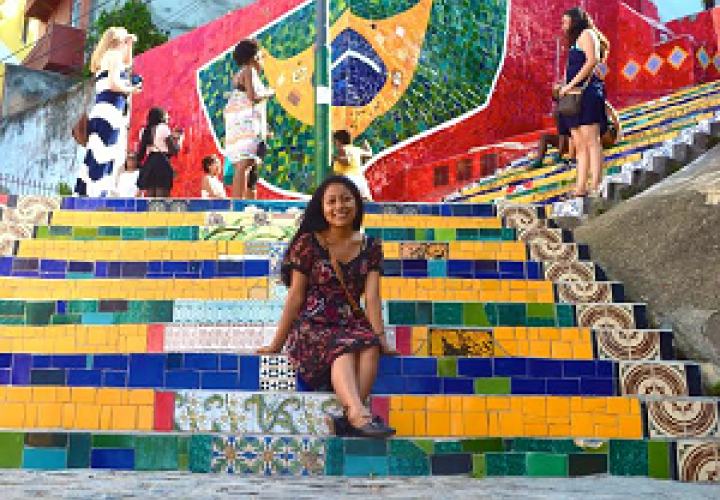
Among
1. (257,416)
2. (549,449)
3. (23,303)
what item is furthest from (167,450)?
(23,303)

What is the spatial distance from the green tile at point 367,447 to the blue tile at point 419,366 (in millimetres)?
690

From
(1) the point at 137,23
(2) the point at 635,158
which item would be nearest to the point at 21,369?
(2) the point at 635,158

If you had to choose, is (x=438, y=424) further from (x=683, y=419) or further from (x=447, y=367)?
(x=683, y=419)

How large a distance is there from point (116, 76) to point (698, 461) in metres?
6.60

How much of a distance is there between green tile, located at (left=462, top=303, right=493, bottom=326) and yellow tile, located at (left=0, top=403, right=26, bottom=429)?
235 cm

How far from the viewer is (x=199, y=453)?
11.5 feet

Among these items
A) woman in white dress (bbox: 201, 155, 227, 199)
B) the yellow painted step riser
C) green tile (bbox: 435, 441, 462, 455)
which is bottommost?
green tile (bbox: 435, 441, 462, 455)

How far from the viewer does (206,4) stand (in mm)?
22984

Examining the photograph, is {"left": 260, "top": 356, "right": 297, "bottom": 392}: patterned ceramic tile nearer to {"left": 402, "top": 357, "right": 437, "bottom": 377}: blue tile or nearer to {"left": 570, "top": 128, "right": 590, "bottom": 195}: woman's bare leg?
{"left": 402, "top": 357, "right": 437, "bottom": 377}: blue tile

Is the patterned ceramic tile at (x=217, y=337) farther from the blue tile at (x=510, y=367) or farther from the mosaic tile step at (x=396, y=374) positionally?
the blue tile at (x=510, y=367)

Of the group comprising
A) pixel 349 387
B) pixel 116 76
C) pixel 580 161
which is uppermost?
pixel 116 76

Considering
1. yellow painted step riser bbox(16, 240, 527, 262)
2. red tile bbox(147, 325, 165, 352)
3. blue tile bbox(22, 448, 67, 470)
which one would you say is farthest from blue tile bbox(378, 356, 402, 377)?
yellow painted step riser bbox(16, 240, 527, 262)

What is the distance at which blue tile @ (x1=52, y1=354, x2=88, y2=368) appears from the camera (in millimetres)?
4246

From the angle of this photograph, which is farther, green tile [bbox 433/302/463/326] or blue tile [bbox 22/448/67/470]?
green tile [bbox 433/302/463/326]
